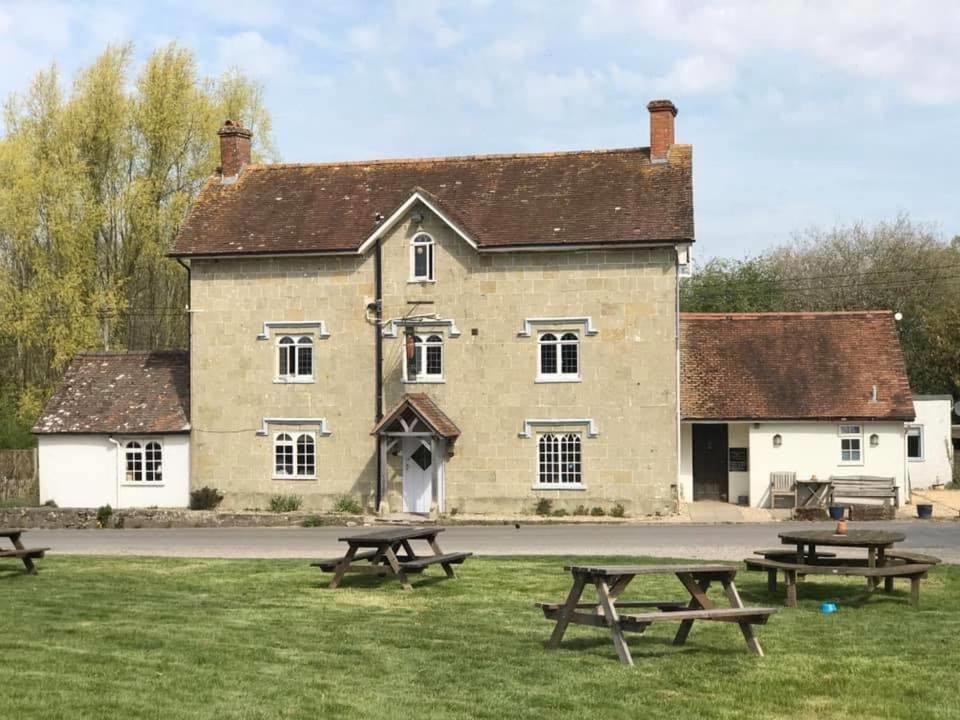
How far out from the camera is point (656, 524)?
33094 millimetres

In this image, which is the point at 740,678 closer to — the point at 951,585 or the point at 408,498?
the point at 951,585

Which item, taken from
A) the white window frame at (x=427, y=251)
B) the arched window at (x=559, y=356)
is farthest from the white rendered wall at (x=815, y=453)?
the white window frame at (x=427, y=251)

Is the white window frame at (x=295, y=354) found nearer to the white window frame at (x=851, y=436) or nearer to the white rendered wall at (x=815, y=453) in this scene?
the white rendered wall at (x=815, y=453)

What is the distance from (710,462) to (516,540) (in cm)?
1264

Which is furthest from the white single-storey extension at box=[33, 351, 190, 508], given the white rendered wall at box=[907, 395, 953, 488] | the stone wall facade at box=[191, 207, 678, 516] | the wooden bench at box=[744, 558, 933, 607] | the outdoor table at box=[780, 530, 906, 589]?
the wooden bench at box=[744, 558, 933, 607]

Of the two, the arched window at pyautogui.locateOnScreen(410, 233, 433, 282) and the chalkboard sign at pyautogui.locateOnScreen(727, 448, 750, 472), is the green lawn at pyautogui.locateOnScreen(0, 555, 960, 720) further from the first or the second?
the chalkboard sign at pyautogui.locateOnScreen(727, 448, 750, 472)

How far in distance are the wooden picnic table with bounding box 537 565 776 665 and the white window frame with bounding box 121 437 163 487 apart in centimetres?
2700

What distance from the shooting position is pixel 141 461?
38938 millimetres

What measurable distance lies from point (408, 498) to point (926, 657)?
2471cm

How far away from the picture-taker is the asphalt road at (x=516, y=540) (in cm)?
2442

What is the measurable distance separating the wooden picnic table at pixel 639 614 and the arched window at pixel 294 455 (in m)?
24.6

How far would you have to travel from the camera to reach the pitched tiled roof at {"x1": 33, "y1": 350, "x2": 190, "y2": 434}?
128 feet

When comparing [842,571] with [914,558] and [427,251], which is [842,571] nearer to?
[914,558]

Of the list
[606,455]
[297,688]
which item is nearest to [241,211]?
[606,455]
